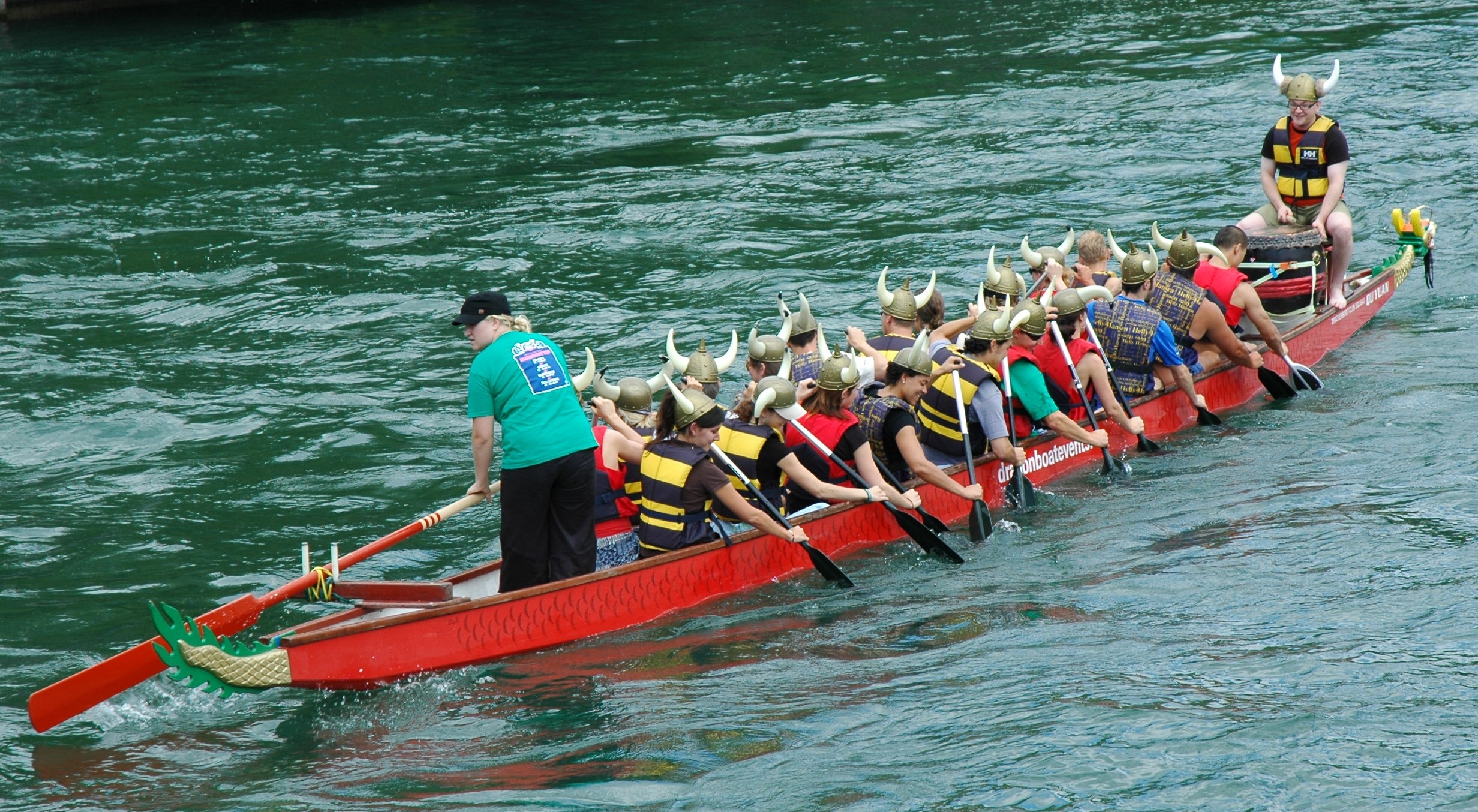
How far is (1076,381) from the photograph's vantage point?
12.2 meters

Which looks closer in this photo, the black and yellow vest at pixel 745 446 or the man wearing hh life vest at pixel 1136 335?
the black and yellow vest at pixel 745 446

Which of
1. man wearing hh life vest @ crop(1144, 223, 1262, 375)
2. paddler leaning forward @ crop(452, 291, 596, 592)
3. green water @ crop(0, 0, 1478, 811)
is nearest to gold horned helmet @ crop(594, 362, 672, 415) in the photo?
paddler leaning forward @ crop(452, 291, 596, 592)

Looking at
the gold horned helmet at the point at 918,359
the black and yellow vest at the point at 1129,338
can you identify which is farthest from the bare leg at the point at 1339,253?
the gold horned helmet at the point at 918,359

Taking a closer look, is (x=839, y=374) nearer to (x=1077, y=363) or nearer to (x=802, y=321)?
(x=802, y=321)

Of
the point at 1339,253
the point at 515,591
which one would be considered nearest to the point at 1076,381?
the point at 1339,253

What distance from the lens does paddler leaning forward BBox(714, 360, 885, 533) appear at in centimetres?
1005

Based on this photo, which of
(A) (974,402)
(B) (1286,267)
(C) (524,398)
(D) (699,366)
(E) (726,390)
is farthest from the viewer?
(B) (1286,267)

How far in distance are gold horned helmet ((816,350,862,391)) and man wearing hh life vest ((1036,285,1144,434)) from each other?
2.60 metres

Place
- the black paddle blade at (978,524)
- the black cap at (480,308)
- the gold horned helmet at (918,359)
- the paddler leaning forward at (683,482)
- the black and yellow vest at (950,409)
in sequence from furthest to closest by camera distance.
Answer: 1. the black and yellow vest at (950,409)
2. the black paddle blade at (978,524)
3. the gold horned helmet at (918,359)
4. the paddler leaning forward at (683,482)
5. the black cap at (480,308)

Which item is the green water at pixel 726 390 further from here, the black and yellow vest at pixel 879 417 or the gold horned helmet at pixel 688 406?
the gold horned helmet at pixel 688 406

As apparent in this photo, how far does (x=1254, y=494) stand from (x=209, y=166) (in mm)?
17268

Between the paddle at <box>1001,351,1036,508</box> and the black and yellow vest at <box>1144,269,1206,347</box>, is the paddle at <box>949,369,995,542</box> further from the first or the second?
the black and yellow vest at <box>1144,269,1206,347</box>

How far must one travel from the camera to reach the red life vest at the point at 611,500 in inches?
404

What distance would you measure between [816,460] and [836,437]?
37cm
